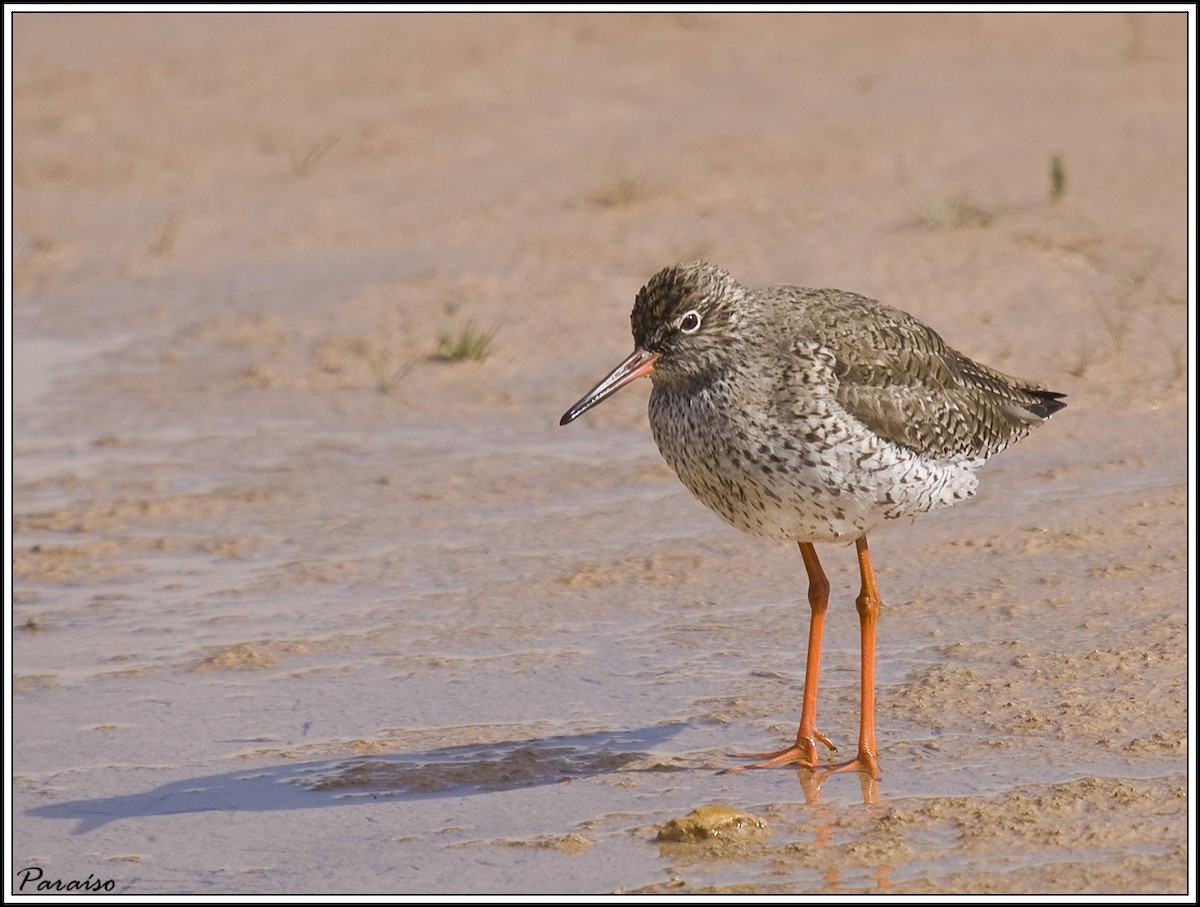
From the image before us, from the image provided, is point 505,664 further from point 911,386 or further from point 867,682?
point 911,386

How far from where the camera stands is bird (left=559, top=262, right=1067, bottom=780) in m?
6.43

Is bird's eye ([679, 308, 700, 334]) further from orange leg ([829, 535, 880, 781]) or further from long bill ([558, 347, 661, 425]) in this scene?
orange leg ([829, 535, 880, 781])

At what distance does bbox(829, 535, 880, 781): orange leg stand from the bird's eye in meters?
1.09

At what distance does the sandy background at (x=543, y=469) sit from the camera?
6.28 m

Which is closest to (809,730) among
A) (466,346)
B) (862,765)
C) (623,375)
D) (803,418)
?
(862,765)

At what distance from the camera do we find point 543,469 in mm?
9688

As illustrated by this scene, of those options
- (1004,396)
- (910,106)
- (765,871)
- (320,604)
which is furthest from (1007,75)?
(765,871)

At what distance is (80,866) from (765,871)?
7.86 ft

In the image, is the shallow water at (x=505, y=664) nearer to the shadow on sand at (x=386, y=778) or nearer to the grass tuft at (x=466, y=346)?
the shadow on sand at (x=386, y=778)

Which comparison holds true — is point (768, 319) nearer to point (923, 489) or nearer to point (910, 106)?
point (923, 489)

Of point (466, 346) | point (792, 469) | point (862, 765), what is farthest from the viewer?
point (466, 346)

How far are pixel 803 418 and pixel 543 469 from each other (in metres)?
3.43

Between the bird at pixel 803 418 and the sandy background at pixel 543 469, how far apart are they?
31.3 inches

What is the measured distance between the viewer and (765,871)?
5707 mm
